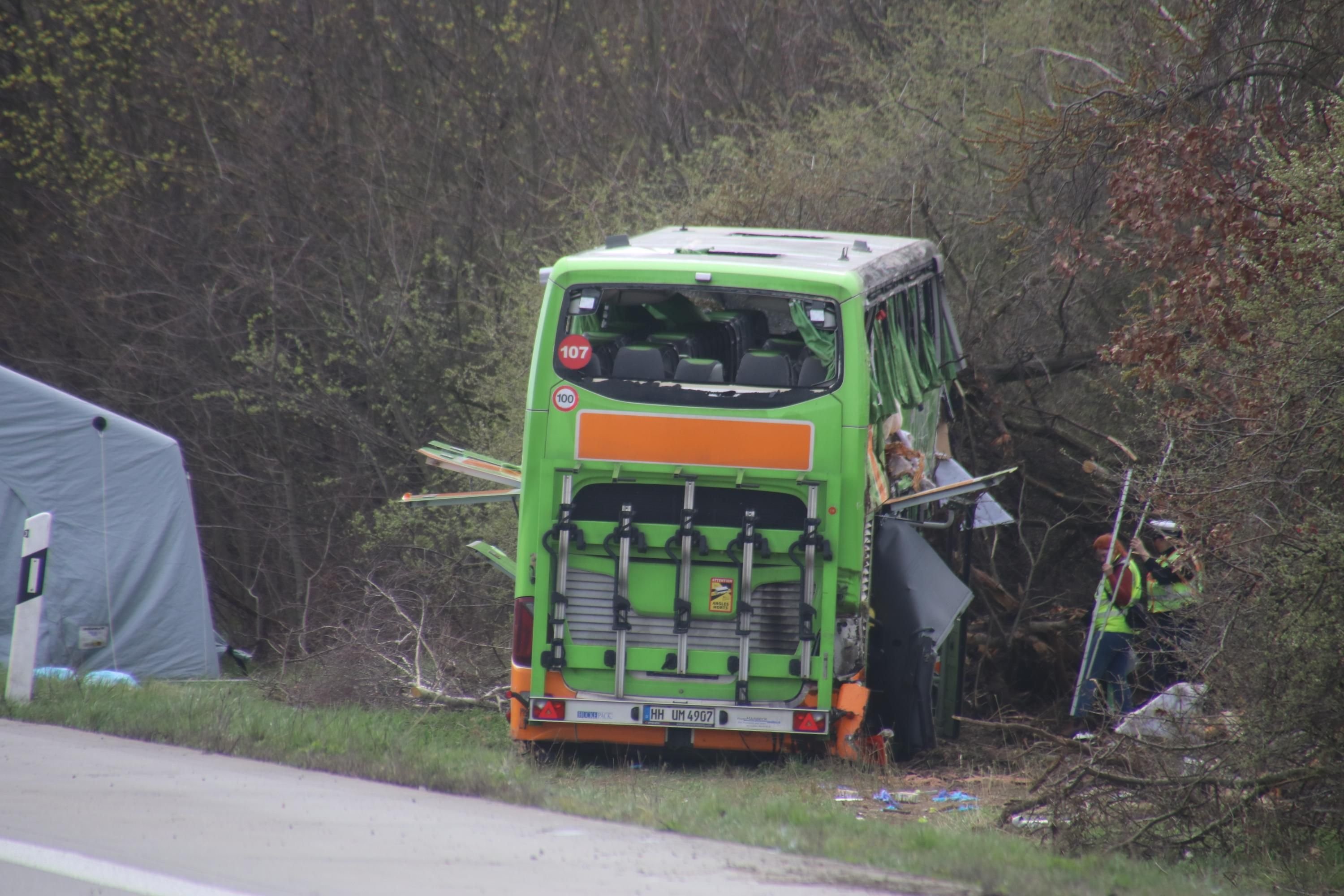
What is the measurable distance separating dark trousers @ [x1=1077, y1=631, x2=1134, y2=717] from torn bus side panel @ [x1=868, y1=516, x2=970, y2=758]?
128 centimetres

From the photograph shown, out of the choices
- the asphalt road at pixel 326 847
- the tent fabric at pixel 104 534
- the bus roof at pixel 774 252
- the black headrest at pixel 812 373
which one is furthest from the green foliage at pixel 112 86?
the asphalt road at pixel 326 847

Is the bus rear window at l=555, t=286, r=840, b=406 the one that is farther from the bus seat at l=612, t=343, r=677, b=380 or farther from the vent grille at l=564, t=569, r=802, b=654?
the vent grille at l=564, t=569, r=802, b=654

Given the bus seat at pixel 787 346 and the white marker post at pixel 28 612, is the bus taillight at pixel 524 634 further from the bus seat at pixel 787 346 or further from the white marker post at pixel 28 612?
the white marker post at pixel 28 612

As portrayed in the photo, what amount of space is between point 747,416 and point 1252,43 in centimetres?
486

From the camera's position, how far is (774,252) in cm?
1015

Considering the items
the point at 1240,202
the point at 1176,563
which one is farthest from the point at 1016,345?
the point at 1176,563

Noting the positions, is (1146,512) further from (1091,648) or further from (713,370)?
(713,370)

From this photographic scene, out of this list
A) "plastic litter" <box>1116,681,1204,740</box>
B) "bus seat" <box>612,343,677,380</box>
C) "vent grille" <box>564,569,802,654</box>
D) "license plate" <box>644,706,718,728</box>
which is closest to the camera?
"plastic litter" <box>1116,681,1204,740</box>

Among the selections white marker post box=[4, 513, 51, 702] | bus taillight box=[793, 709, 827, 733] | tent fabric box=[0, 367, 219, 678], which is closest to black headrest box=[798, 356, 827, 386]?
bus taillight box=[793, 709, 827, 733]

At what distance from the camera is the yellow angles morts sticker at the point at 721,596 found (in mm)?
9031

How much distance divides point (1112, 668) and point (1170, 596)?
1214 millimetres

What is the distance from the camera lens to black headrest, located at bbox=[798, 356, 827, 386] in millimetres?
9258

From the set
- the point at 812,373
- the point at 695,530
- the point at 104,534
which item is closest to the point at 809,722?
the point at 695,530

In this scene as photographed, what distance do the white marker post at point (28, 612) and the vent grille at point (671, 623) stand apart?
11.4 ft
